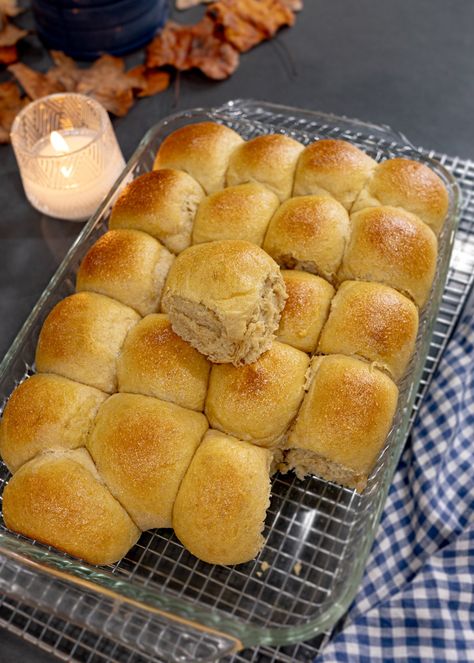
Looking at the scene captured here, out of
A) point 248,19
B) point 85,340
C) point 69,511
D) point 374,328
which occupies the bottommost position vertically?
point 69,511

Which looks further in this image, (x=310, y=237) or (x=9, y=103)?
(x=9, y=103)

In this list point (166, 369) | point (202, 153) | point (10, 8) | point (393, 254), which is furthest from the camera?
point (10, 8)

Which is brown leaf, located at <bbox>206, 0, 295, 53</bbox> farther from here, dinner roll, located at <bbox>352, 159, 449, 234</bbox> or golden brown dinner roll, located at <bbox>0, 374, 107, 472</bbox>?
golden brown dinner roll, located at <bbox>0, 374, 107, 472</bbox>

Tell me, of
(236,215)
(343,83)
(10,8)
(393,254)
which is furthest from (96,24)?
(393,254)

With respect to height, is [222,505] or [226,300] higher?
[226,300]

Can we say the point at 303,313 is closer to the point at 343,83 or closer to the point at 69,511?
the point at 69,511

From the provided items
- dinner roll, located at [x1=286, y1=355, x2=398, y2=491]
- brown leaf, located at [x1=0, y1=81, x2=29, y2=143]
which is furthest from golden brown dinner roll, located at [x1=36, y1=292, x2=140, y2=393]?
brown leaf, located at [x1=0, y1=81, x2=29, y2=143]

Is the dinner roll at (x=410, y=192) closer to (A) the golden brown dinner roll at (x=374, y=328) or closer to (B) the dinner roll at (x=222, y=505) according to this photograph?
(A) the golden brown dinner roll at (x=374, y=328)
